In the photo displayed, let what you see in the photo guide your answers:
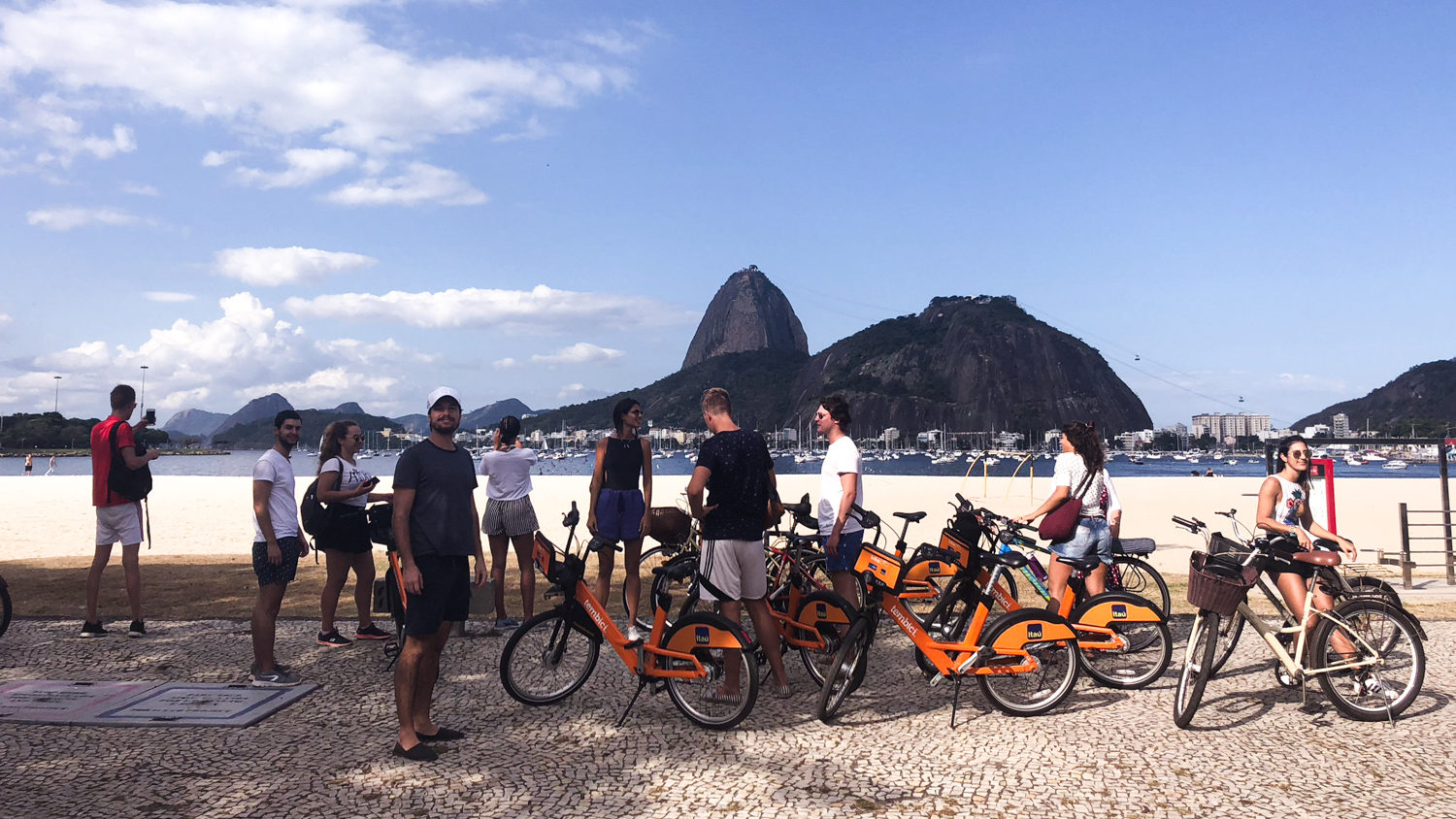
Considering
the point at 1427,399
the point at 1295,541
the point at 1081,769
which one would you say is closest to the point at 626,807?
the point at 1081,769

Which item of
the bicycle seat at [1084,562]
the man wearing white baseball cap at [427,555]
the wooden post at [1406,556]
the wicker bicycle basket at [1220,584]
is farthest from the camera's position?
the wooden post at [1406,556]

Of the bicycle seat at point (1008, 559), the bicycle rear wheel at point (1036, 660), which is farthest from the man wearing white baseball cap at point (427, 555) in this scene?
the bicycle seat at point (1008, 559)

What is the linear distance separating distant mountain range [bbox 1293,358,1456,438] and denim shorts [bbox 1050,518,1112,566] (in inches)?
6280

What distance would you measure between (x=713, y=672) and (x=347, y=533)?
10.6 feet

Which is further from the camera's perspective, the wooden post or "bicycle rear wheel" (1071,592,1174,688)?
the wooden post

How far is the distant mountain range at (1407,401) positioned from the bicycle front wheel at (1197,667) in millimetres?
160557

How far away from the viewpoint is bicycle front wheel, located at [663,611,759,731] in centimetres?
471

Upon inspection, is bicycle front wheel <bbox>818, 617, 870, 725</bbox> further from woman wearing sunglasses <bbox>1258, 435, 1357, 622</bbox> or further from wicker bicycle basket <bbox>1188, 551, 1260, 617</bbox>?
woman wearing sunglasses <bbox>1258, 435, 1357, 622</bbox>

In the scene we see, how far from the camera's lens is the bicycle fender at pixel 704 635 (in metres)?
4.72

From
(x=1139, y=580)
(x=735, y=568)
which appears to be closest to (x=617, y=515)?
(x=735, y=568)

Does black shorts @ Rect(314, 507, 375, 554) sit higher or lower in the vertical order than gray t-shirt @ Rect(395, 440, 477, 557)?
lower

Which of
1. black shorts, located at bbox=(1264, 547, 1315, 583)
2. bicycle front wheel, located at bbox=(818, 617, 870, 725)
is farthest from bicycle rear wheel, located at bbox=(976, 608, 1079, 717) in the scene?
black shorts, located at bbox=(1264, 547, 1315, 583)

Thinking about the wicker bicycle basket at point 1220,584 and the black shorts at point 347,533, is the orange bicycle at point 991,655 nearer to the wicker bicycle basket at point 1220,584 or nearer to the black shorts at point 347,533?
the wicker bicycle basket at point 1220,584

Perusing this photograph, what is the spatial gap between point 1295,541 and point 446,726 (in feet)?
16.3
